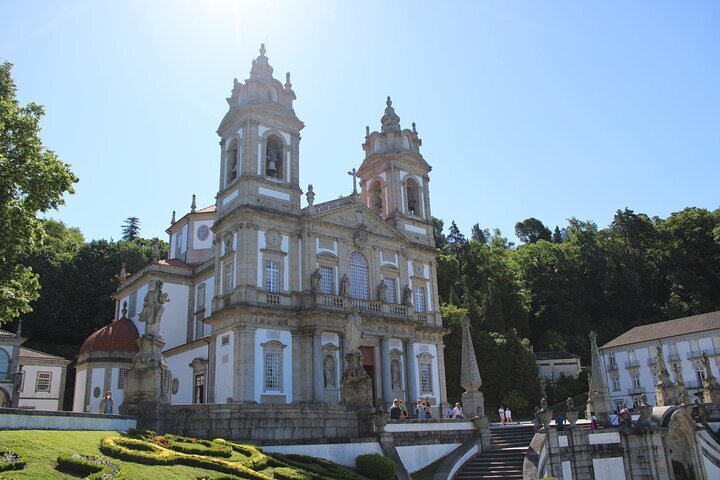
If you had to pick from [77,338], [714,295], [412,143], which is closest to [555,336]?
[714,295]

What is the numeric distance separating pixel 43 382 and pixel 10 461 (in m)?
36.8

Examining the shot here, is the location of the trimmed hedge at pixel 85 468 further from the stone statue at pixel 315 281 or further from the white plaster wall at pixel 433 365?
the white plaster wall at pixel 433 365

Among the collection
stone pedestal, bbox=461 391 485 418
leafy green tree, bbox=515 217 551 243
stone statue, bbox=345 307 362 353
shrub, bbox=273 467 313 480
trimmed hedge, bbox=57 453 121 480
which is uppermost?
leafy green tree, bbox=515 217 551 243

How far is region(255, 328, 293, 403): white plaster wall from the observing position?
28.7m

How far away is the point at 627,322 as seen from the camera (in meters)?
69.2

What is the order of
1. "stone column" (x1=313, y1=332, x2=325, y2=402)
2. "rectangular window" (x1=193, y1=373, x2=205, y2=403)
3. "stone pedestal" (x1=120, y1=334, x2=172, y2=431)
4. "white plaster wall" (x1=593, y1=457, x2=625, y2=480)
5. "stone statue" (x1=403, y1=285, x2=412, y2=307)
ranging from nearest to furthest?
"stone pedestal" (x1=120, y1=334, x2=172, y2=431) → "white plaster wall" (x1=593, y1=457, x2=625, y2=480) → "stone column" (x1=313, y1=332, x2=325, y2=402) → "rectangular window" (x1=193, y1=373, x2=205, y2=403) → "stone statue" (x1=403, y1=285, x2=412, y2=307)

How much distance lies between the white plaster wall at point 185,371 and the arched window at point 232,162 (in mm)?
9204

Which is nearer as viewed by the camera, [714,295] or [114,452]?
[114,452]

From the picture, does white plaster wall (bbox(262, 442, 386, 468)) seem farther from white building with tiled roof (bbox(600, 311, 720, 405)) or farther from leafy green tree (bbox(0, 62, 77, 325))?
white building with tiled roof (bbox(600, 311, 720, 405))

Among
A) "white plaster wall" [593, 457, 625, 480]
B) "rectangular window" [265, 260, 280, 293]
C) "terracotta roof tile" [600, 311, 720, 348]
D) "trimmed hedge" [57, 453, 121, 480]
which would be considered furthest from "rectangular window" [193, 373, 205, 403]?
"terracotta roof tile" [600, 311, 720, 348]

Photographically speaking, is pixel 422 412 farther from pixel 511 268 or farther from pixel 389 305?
pixel 511 268

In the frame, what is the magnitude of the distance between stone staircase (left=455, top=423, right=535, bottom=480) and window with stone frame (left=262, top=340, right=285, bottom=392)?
10.1 m

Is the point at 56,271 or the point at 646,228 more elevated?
the point at 646,228

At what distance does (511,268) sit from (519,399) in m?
26.9
